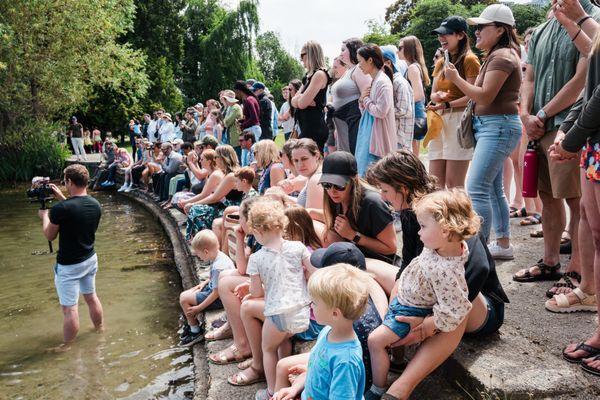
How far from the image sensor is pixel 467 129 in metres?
4.23

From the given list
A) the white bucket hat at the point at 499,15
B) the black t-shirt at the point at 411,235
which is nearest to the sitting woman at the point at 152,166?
the white bucket hat at the point at 499,15

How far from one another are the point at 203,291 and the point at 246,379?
167 cm

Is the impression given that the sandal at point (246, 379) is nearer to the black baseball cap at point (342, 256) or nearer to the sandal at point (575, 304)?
the black baseball cap at point (342, 256)

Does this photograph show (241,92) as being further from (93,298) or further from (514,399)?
(514,399)

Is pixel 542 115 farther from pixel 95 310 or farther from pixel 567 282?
pixel 95 310

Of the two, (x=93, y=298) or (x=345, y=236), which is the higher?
(x=345, y=236)

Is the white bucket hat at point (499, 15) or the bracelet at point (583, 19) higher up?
the white bucket hat at point (499, 15)

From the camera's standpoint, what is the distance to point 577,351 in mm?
2668

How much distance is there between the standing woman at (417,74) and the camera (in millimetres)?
6016

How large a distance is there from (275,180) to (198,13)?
4004cm

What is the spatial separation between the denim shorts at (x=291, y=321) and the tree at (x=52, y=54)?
59.5 feet

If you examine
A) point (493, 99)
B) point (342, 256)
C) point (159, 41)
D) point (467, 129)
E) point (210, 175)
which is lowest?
point (210, 175)

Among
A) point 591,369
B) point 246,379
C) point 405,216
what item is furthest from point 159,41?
point 591,369

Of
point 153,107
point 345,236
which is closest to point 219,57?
point 153,107
